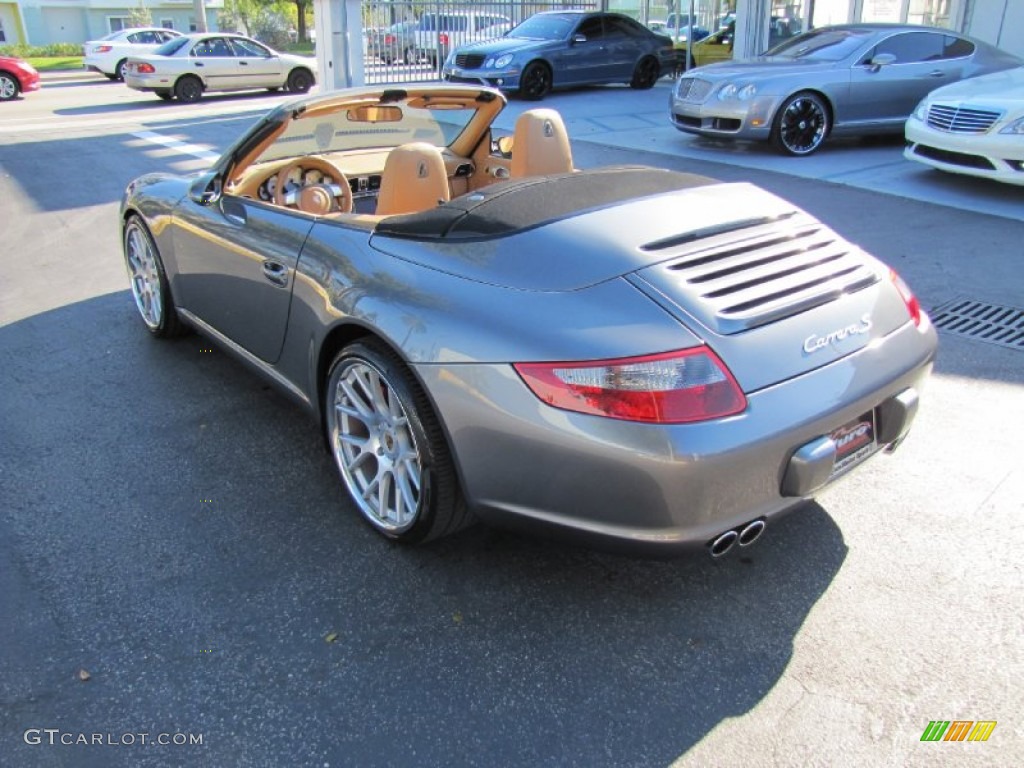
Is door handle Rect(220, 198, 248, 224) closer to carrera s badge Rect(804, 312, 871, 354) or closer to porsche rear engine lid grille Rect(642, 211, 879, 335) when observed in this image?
porsche rear engine lid grille Rect(642, 211, 879, 335)

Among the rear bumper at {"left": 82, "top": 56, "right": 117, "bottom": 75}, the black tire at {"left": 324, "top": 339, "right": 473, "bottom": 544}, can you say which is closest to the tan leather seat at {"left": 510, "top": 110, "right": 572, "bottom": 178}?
the black tire at {"left": 324, "top": 339, "right": 473, "bottom": 544}

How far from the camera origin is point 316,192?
12.7 feet

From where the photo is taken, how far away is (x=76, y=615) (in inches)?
107

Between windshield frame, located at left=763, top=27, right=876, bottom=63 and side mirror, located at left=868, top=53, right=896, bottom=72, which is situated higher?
windshield frame, located at left=763, top=27, right=876, bottom=63

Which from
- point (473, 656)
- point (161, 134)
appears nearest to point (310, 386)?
point (473, 656)

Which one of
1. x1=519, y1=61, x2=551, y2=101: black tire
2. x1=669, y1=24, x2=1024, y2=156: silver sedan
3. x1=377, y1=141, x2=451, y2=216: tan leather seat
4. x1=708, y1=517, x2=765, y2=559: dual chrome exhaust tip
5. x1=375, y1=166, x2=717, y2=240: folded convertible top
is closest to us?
x1=708, y1=517, x2=765, y2=559: dual chrome exhaust tip

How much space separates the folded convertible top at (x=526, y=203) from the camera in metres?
2.87

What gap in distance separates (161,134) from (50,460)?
1108 cm

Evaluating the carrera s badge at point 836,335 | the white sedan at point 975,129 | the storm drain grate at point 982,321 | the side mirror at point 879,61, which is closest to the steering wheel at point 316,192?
the carrera s badge at point 836,335

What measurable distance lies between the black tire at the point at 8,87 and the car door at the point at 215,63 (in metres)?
4.19

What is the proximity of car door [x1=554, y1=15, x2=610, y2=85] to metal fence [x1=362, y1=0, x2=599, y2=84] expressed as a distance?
154 inches

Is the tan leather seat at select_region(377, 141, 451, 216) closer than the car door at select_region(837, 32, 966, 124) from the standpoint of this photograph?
Yes

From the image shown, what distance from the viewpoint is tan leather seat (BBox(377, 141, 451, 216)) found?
11.4 feet

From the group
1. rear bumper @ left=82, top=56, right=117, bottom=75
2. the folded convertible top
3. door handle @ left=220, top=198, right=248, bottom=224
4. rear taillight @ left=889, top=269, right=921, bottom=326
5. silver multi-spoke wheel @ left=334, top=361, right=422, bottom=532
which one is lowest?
silver multi-spoke wheel @ left=334, top=361, right=422, bottom=532
